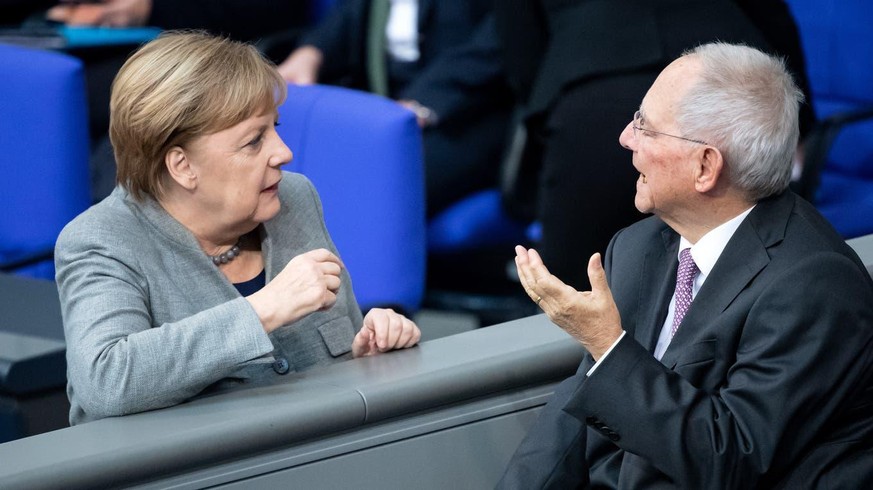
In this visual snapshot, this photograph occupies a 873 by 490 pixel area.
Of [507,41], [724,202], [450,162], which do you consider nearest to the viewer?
[724,202]

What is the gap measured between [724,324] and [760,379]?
97mm

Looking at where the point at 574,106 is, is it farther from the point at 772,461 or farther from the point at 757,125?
the point at 772,461

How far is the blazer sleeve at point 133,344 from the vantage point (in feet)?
5.82

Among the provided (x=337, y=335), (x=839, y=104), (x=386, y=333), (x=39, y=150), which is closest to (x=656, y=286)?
(x=386, y=333)

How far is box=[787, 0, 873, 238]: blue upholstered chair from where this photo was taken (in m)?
3.30

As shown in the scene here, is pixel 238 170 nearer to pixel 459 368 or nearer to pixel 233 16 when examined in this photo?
pixel 459 368

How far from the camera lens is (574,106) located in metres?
3.01

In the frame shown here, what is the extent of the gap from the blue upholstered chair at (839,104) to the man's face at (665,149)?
156cm

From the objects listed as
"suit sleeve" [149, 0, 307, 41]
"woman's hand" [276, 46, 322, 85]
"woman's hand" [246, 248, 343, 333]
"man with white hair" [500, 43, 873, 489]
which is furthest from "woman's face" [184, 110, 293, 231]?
"suit sleeve" [149, 0, 307, 41]

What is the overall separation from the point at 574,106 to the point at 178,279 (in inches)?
49.8

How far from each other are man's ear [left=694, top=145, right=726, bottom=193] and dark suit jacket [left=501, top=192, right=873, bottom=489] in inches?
2.8

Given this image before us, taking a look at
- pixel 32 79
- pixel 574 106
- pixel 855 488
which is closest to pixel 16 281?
pixel 32 79

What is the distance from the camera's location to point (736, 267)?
5.78 ft

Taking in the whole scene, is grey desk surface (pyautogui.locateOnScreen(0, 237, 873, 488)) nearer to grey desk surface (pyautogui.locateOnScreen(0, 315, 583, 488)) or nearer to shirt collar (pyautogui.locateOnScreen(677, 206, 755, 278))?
grey desk surface (pyautogui.locateOnScreen(0, 315, 583, 488))
